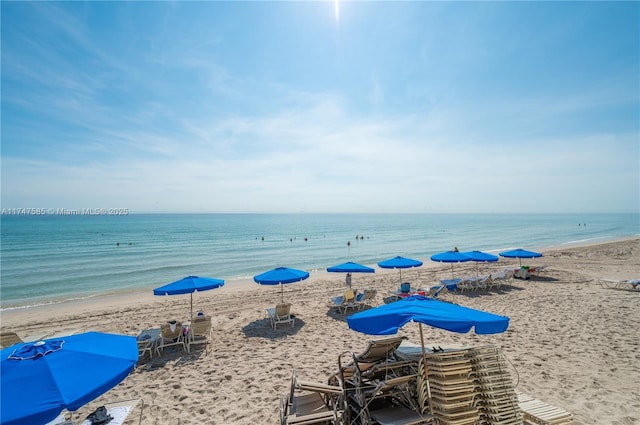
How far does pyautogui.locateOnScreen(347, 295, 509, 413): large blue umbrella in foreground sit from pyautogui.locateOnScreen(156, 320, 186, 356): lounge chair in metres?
5.85

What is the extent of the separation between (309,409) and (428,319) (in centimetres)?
198

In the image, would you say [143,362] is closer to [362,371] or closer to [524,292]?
[362,371]

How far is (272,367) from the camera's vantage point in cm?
676

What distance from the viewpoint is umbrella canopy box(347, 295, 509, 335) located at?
11.9 ft

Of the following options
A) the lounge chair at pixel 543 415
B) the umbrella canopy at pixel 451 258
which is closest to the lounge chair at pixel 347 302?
the umbrella canopy at pixel 451 258

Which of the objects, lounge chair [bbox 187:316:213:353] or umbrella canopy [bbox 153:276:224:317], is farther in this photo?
lounge chair [bbox 187:316:213:353]

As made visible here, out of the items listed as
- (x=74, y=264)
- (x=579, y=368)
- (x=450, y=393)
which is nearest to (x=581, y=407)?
(x=579, y=368)

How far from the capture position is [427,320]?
3613 millimetres

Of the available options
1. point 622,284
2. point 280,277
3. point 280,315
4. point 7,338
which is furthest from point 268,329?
point 622,284

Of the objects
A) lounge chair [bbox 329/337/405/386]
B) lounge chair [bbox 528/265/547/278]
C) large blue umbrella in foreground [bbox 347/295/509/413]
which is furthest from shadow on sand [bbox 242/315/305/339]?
lounge chair [bbox 528/265/547/278]

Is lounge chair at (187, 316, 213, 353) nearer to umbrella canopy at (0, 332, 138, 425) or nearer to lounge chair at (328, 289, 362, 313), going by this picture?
lounge chair at (328, 289, 362, 313)

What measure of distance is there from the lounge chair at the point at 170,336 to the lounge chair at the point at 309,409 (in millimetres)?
4712

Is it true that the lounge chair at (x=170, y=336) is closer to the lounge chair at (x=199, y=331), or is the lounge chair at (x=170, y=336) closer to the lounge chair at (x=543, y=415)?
the lounge chair at (x=199, y=331)

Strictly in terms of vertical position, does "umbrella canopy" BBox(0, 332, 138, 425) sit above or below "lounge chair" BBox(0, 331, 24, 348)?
above
